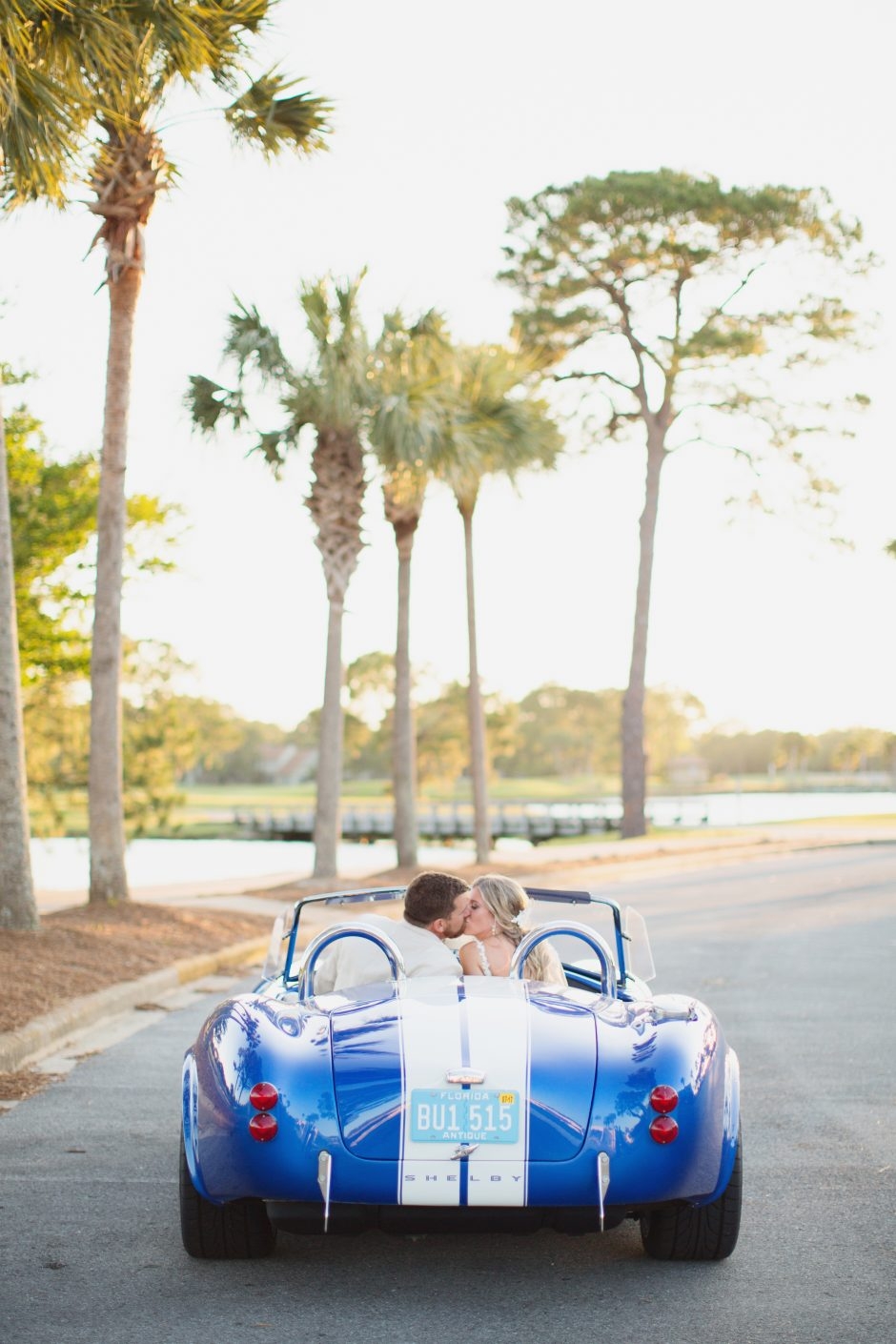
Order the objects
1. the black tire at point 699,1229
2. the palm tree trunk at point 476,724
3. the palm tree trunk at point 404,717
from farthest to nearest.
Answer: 1. the palm tree trunk at point 476,724
2. the palm tree trunk at point 404,717
3. the black tire at point 699,1229

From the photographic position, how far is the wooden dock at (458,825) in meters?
70.5

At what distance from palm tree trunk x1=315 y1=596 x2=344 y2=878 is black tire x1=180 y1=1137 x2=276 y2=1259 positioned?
16976 millimetres

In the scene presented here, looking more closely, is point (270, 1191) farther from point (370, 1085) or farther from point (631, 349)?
point (631, 349)

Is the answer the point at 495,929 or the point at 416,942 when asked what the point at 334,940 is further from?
the point at 495,929

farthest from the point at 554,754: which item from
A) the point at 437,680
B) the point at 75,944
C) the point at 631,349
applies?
the point at 75,944

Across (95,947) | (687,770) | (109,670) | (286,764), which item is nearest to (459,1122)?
(95,947)

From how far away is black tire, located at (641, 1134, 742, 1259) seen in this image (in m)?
4.43

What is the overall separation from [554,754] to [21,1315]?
139678 millimetres

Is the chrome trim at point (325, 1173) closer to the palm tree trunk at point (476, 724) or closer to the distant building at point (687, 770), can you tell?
the palm tree trunk at point (476, 724)

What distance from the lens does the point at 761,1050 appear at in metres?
8.56

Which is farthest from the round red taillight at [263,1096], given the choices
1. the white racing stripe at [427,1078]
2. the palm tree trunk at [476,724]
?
the palm tree trunk at [476,724]

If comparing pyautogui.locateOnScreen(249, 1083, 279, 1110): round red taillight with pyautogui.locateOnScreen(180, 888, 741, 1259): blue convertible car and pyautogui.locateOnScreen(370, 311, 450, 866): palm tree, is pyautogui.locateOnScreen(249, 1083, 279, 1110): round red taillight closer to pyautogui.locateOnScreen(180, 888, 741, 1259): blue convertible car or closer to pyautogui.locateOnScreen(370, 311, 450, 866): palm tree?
pyautogui.locateOnScreen(180, 888, 741, 1259): blue convertible car


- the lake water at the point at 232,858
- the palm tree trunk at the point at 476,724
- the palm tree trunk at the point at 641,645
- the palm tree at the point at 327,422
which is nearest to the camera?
the palm tree at the point at 327,422

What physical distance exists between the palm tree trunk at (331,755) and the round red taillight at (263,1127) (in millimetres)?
17405
